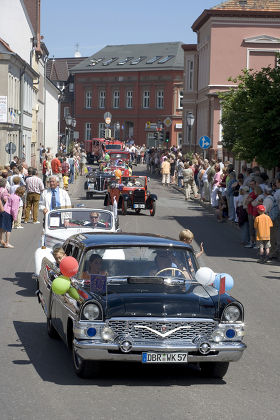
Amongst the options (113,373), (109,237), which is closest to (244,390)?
(113,373)

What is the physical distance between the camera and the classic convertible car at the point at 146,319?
28.5ft

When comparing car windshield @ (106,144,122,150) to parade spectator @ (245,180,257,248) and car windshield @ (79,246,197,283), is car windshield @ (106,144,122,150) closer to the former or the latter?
parade spectator @ (245,180,257,248)

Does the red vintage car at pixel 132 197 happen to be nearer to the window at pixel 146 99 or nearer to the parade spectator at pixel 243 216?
the parade spectator at pixel 243 216

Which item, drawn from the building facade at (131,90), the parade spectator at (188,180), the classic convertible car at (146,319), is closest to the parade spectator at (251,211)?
the classic convertible car at (146,319)

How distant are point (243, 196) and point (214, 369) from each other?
1569 centimetres

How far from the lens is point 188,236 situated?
39.8 ft

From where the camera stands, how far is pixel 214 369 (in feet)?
30.2

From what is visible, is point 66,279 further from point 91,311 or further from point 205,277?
point 205,277

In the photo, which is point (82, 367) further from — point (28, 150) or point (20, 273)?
point (28, 150)

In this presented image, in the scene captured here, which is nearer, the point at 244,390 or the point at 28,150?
the point at 244,390

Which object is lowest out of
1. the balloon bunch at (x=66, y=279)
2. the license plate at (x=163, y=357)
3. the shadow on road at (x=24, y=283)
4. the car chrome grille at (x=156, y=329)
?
the shadow on road at (x=24, y=283)

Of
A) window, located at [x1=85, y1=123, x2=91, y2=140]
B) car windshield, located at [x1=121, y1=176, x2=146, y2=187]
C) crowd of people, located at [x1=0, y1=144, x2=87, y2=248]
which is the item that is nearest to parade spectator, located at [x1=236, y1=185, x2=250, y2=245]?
crowd of people, located at [x1=0, y1=144, x2=87, y2=248]

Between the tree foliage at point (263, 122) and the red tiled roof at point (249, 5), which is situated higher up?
the red tiled roof at point (249, 5)

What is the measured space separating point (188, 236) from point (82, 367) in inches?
142
